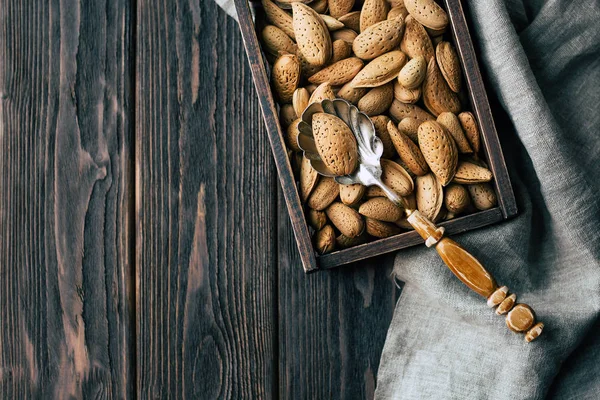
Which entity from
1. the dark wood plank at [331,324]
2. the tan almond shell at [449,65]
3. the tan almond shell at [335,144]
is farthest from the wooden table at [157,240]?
the tan almond shell at [449,65]

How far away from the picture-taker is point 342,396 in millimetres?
707

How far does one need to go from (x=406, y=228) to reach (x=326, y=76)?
0.58 ft

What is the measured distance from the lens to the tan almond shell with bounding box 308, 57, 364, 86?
0.66 metres

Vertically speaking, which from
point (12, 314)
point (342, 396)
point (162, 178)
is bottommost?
point (342, 396)

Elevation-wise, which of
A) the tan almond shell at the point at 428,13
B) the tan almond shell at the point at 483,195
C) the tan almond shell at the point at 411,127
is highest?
the tan almond shell at the point at 428,13

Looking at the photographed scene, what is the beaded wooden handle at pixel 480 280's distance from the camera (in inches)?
23.8

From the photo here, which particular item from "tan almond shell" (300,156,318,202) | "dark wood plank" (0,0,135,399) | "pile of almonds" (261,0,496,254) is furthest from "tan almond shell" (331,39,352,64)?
"dark wood plank" (0,0,135,399)

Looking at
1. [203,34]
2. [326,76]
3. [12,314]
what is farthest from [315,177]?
[12,314]

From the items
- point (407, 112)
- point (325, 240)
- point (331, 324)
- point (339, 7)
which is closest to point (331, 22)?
point (339, 7)

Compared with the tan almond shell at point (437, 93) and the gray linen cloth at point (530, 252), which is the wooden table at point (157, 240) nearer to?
the gray linen cloth at point (530, 252)

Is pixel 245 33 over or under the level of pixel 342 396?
over

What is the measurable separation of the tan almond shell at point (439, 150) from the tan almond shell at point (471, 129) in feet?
0.07

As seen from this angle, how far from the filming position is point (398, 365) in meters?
0.68

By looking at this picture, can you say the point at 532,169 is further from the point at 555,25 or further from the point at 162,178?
the point at 162,178
